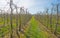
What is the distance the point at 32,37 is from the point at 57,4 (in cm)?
1446

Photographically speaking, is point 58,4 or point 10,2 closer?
point 10,2

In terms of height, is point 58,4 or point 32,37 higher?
point 58,4

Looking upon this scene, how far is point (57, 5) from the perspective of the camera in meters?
35.0

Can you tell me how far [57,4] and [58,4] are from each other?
0.25m

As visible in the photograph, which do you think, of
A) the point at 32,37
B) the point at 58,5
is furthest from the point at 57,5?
the point at 32,37

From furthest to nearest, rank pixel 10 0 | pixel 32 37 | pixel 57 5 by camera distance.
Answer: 1. pixel 57 5
2. pixel 32 37
3. pixel 10 0

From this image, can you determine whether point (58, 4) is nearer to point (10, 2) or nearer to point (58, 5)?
point (58, 5)

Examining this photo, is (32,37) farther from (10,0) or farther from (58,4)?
(58,4)

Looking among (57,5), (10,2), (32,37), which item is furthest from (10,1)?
(57,5)

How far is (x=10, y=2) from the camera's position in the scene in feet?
75.7

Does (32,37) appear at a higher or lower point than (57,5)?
lower

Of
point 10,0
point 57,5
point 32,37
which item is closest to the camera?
point 10,0

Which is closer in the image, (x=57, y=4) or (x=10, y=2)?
(x=10, y=2)

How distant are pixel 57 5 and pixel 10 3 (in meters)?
15.4
